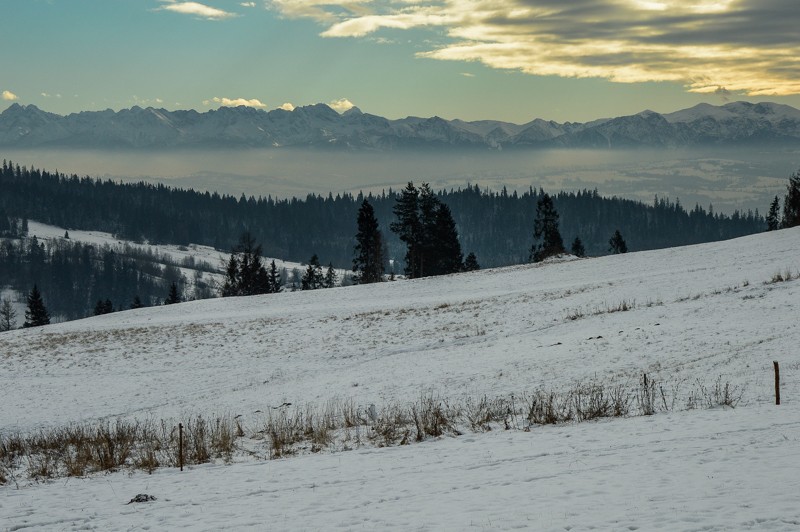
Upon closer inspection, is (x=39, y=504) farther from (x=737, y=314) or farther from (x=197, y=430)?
(x=737, y=314)

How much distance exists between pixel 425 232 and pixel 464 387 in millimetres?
61882

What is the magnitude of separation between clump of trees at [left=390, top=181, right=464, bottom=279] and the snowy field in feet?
88.9

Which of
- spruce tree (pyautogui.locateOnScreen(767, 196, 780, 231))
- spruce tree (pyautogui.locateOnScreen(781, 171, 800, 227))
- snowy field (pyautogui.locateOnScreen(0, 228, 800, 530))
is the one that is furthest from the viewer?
spruce tree (pyautogui.locateOnScreen(767, 196, 780, 231))

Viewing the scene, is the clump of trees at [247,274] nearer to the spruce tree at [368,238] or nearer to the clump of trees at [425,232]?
the spruce tree at [368,238]

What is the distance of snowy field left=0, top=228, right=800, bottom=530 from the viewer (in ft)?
32.0

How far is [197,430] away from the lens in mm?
14758

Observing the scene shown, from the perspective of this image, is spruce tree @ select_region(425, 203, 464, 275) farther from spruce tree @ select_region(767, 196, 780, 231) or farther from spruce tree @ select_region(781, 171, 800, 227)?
spruce tree @ select_region(767, 196, 780, 231)

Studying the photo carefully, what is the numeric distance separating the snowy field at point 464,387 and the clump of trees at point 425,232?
88.9ft

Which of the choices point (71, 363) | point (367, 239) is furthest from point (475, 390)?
point (367, 239)

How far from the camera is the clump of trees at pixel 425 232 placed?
7881cm

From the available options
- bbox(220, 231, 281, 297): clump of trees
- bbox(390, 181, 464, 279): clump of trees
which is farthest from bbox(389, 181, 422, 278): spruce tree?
bbox(220, 231, 281, 297): clump of trees

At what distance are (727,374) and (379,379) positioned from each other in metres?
11.5

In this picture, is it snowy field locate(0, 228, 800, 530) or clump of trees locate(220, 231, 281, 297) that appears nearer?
snowy field locate(0, 228, 800, 530)

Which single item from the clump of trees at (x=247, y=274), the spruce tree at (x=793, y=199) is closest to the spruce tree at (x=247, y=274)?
the clump of trees at (x=247, y=274)
